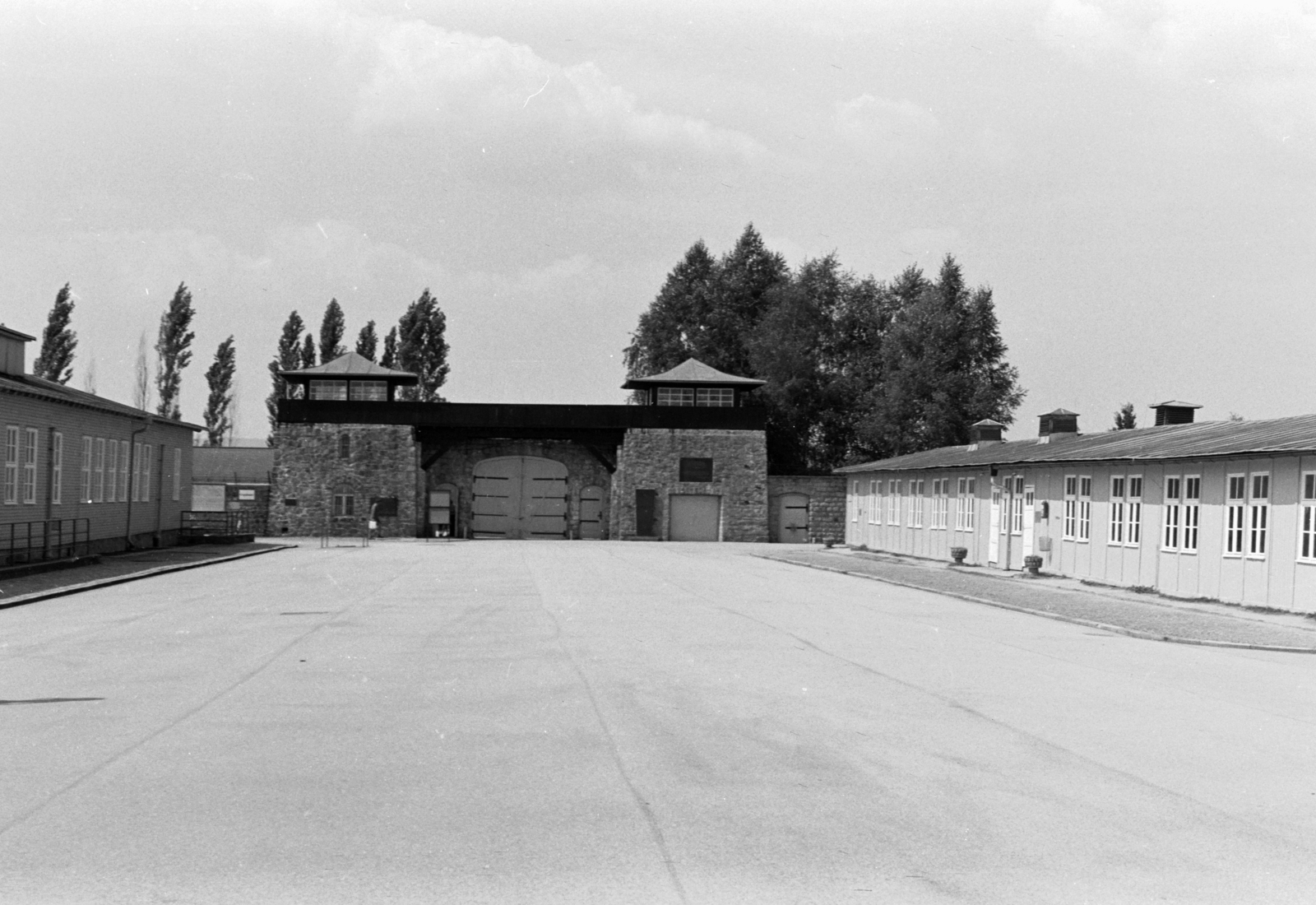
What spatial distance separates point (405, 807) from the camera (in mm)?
7180

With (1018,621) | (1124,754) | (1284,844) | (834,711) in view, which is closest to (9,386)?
(1018,621)

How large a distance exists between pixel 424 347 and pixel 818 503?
2723cm

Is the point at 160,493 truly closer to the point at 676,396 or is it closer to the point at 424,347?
the point at 676,396

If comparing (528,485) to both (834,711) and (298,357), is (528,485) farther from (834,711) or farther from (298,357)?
(834,711)

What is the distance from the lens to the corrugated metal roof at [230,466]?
251 feet

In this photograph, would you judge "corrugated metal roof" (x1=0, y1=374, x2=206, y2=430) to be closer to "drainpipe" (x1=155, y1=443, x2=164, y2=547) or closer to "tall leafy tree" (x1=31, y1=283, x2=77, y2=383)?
"drainpipe" (x1=155, y1=443, x2=164, y2=547)

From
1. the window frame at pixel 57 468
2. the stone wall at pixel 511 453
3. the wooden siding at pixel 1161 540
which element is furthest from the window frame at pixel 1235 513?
the stone wall at pixel 511 453

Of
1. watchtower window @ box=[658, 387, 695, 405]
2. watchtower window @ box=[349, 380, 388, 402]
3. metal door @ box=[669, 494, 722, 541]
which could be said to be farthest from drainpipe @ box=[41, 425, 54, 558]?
watchtower window @ box=[658, 387, 695, 405]

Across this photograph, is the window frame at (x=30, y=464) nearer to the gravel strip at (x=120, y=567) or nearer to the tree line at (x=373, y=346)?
the gravel strip at (x=120, y=567)

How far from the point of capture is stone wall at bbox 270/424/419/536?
55.2 metres

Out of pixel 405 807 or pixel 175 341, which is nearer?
pixel 405 807

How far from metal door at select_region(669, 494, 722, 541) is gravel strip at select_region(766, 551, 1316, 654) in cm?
2138

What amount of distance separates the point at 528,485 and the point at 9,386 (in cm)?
2987

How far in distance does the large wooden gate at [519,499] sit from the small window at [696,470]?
4.99 m
